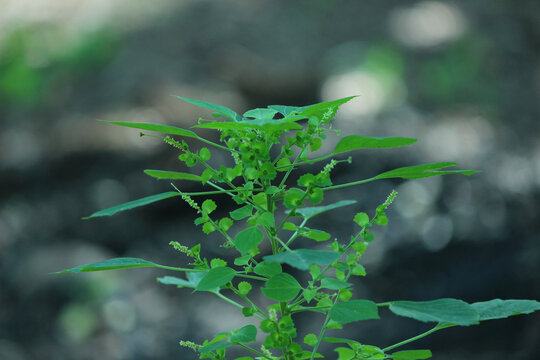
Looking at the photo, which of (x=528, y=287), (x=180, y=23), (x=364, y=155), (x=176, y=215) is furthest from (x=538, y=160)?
(x=180, y=23)

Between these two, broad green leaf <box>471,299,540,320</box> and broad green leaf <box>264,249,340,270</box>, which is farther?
broad green leaf <box>471,299,540,320</box>

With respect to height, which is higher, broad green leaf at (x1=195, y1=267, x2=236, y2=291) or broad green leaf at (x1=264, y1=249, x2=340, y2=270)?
broad green leaf at (x1=264, y1=249, x2=340, y2=270)

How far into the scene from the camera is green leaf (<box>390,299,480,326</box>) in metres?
0.45

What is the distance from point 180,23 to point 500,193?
2124mm

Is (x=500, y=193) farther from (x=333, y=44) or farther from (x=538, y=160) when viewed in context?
(x=333, y=44)

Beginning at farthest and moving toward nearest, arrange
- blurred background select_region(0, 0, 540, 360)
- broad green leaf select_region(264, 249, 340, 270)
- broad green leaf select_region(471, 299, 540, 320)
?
blurred background select_region(0, 0, 540, 360)
broad green leaf select_region(471, 299, 540, 320)
broad green leaf select_region(264, 249, 340, 270)

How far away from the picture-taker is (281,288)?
49 cm

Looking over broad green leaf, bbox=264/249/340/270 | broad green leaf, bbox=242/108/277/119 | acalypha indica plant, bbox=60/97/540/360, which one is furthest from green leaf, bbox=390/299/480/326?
broad green leaf, bbox=242/108/277/119

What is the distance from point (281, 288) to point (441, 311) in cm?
14

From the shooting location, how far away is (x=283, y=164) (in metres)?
0.56

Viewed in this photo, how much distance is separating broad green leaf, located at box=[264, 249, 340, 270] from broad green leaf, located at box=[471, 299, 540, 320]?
20 cm

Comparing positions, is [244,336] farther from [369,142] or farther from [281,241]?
[369,142]

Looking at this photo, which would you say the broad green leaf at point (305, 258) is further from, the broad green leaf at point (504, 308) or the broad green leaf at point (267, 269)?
the broad green leaf at point (504, 308)

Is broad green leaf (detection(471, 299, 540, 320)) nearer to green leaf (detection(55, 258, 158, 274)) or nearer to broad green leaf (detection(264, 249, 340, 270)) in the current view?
broad green leaf (detection(264, 249, 340, 270))
